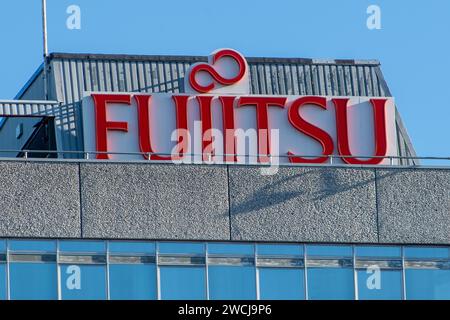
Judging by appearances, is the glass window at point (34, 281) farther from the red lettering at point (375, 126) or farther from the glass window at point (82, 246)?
the red lettering at point (375, 126)

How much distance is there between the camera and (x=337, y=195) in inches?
2527

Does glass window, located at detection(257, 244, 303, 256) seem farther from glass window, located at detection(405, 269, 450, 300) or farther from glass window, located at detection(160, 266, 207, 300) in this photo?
glass window, located at detection(405, 269, 450, 300)

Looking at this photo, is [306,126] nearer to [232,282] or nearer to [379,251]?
[379,251]

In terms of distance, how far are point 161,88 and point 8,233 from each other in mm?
7788

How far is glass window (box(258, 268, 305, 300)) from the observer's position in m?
62.8

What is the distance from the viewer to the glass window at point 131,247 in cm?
6238

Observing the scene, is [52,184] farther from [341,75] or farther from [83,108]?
[341,75]

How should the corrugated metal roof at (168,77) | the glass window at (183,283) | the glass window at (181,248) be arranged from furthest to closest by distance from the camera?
1. the corrugated metal roof at (168,77)
2. the glass window at (181,248)
3. the glass window at (183,283)

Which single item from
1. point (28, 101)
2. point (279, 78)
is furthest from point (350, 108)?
point (28, 101)

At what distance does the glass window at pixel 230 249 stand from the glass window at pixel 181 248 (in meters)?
0.24

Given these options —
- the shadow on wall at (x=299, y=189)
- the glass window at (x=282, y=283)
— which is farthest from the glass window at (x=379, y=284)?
the shadow on wall at (x=299, y=189)

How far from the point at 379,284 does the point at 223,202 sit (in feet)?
13.7
